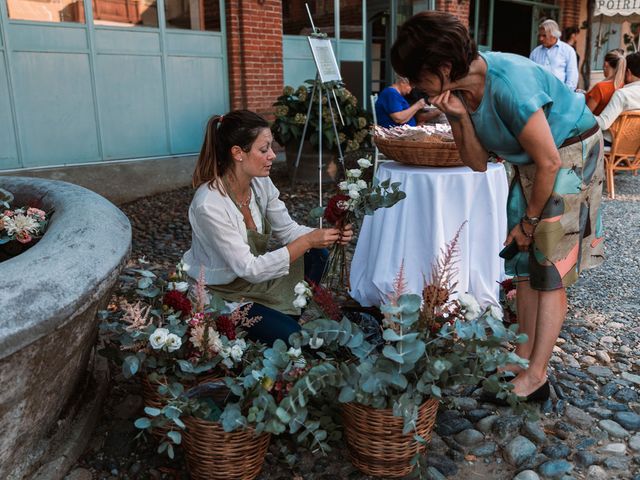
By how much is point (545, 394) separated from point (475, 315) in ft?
2.49

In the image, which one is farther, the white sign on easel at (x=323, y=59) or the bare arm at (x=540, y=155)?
the white sign on easel at (x=323, y=59)

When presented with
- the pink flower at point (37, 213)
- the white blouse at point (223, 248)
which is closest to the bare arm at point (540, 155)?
the white blouse at point (223, 248)

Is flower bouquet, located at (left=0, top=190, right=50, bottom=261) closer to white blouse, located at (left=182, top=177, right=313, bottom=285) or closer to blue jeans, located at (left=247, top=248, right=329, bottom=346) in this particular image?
white blouse, located at (left=182, top=177, right=313, bottom=285)

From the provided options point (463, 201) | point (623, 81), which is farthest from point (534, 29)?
point (463, 201)

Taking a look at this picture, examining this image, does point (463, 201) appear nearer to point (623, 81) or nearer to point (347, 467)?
point (347, 467)

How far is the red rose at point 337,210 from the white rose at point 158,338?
90 centimetres

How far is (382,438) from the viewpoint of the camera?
195cm

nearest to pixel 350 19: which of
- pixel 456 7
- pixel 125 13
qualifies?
pixel 456 7

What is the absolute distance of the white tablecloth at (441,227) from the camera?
317 cm

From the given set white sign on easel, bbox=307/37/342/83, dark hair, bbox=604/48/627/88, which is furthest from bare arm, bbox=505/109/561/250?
dark hair, bbox=604/48/627/88

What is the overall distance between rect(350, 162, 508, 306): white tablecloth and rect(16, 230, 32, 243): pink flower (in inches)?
73.0

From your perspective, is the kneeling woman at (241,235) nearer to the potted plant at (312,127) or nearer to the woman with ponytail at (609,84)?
the potted plant at (312,127)

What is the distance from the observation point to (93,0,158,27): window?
6.25 metres

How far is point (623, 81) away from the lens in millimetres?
6754
